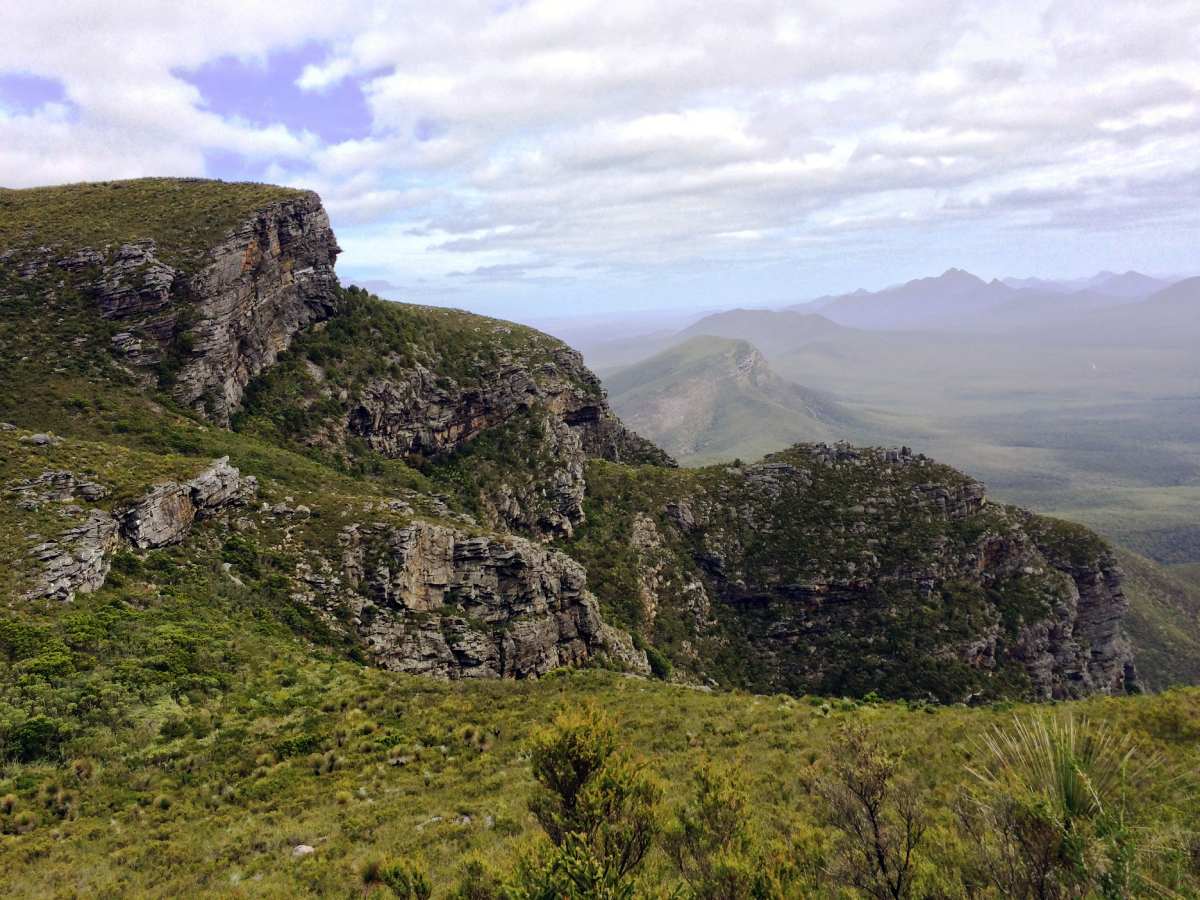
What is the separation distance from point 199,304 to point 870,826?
58.5m

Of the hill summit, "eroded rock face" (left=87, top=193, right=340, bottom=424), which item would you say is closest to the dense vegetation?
the hill summit

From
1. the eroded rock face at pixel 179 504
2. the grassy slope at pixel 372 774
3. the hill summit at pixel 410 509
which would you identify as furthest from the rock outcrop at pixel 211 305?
the grassy slope at pixel 372 774

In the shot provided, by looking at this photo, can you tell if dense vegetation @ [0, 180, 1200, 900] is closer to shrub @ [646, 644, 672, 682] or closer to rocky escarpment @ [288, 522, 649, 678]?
shrub @ [646, 644, 672, 682]

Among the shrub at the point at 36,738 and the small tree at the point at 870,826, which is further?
the shrub at the point at 36,738

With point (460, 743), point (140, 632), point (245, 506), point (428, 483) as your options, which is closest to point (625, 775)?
point (460, 743)

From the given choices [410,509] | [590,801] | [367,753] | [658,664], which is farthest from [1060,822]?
[658,664]

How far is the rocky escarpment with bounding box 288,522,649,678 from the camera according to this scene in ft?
110

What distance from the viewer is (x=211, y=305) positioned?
52.1 m

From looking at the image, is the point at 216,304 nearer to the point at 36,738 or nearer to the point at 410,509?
the point at 410,509

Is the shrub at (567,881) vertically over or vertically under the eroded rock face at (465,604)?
over

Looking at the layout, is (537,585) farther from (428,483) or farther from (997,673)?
(997,673)

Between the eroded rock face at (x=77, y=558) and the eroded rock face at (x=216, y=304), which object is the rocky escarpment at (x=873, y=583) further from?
the eroded rock face at (x=77, y=558)

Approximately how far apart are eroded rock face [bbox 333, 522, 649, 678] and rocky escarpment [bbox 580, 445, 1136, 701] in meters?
15.7

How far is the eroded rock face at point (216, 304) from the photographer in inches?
1919
